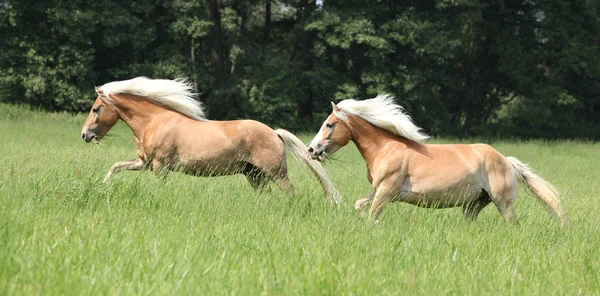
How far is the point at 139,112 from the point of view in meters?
8.93

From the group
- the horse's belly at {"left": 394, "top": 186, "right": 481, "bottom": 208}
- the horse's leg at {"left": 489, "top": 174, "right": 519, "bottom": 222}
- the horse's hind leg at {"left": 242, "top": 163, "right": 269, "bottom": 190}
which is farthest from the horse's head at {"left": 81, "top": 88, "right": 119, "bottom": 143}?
the horse's leg at {"left": 489, "top": 174, "right": 519, "bottom": 222}

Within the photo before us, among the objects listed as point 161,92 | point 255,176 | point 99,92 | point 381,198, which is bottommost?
point 255,176

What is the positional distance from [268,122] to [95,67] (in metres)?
7.33

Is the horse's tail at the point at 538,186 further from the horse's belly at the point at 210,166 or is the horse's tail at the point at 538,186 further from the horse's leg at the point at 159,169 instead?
the horse's leg at the point at 159,169

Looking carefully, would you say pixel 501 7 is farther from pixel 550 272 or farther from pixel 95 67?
pixel 550 272

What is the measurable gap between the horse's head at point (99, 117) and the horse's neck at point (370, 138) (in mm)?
3237

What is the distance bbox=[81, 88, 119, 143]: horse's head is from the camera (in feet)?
29.9

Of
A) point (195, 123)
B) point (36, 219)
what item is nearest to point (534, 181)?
point (195, 123)

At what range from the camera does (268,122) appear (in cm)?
3095

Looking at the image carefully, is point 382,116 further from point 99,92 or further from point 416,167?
point 99,92

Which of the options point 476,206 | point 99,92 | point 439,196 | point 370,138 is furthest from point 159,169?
point 476,206

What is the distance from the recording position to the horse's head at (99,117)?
359 inches

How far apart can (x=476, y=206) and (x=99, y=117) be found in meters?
4.65

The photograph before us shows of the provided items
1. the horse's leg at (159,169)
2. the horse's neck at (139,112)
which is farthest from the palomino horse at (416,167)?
the horse's neck at (139,112)
